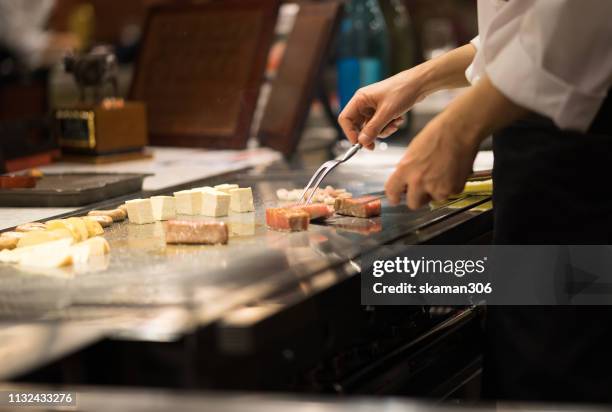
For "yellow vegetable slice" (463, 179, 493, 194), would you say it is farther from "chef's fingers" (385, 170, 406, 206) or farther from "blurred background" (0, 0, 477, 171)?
"blurred background" (0, 0, 477, 171)

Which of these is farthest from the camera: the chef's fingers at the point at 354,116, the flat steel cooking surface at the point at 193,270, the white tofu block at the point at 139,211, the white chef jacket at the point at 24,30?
the white chef jacket at the point at 24,30

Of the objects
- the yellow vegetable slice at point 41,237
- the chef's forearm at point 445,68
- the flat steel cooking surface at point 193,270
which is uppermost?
the chef's forearm at point 445,68

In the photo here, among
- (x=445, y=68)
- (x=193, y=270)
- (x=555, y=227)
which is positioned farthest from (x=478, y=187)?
(x=193, y=270)

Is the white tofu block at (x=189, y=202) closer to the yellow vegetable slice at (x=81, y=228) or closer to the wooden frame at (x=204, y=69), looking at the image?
the yellow vegetable slice at (x=81, y=228)

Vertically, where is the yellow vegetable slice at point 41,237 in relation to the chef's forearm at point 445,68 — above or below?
below

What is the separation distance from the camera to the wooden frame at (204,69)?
2.83 meters

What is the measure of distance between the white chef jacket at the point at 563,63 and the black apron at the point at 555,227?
7 cm

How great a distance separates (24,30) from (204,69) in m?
4.00

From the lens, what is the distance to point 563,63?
3.85 feet

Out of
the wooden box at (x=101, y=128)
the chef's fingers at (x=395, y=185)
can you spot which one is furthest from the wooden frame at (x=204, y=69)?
the chef's fingers at (x=395, y=185)

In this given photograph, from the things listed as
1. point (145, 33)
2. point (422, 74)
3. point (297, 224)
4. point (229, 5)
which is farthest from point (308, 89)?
point (297, 224)

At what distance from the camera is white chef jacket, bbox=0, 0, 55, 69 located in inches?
248

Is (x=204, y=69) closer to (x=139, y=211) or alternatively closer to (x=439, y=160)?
(x=139, y=211)

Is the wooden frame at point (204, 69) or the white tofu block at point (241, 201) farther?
the wooden frame at point (204, 69)
